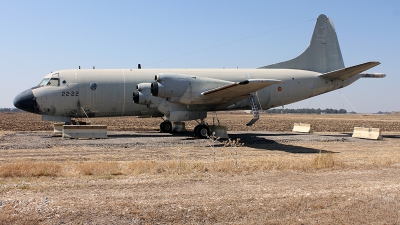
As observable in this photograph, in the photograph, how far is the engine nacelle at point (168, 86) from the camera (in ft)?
66.3

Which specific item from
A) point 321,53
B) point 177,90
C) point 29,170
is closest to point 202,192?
point 29,170

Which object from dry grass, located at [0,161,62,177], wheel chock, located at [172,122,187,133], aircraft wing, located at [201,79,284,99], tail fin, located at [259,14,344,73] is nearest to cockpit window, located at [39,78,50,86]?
wheel chock, located at [172,122,187,133]

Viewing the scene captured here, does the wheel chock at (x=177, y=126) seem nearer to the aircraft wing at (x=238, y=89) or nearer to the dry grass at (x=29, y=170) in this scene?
the aircraft wing at (x=238, y=89)

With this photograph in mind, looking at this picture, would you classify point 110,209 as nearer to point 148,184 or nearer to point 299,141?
point 148,184

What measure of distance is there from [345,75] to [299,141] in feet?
21.9

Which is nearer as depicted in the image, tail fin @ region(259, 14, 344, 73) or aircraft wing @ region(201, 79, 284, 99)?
aircraft wing @ region(201, 79, 284, 99)

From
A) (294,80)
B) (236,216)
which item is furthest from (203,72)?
(236,216)

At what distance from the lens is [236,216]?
6.65 m

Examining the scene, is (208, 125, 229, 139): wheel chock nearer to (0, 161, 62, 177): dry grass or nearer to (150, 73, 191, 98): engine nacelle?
(150, 73, 191, 98): engine nacelle

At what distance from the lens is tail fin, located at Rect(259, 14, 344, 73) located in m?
26.4

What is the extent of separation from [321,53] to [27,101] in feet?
62.0

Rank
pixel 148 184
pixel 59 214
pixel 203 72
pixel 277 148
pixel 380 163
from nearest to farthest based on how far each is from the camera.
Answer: pixel 59 214, pixel 148 184, pixel 380 163, pixel 277 148, pixel 203 72

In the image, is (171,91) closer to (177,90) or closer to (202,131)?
(177,90)

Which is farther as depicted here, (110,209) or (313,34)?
(313,34)
